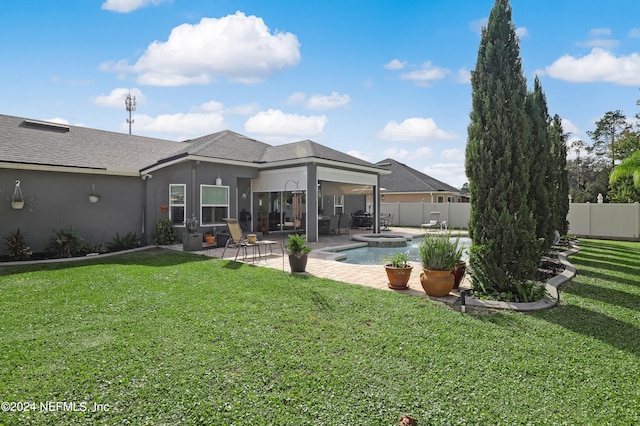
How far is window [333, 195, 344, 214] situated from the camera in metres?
23.7

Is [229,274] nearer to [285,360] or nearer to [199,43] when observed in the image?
[285,360]

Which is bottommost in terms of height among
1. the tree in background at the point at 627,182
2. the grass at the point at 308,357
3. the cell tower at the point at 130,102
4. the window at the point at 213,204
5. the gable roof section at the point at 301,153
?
the grass at the point at 308,357

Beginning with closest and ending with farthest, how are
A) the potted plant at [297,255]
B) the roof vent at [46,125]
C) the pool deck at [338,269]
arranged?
the pool deck at [338,269]
the potted plant at [297,255]
the roof vent at [46,125]

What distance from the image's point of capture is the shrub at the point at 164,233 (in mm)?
14125

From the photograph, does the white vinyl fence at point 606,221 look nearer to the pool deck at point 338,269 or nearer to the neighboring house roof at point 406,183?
the neighboring house roof at point 406,183

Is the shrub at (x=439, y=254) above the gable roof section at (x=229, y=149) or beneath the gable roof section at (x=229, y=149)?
beneath

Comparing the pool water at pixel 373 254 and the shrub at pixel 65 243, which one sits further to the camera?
the pool water at pixel 373 254

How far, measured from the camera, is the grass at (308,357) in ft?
10.1

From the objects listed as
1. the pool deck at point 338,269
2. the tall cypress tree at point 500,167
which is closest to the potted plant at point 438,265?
the pool deck at point 338,269

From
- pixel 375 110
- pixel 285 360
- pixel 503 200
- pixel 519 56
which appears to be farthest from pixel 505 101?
pixel 375 110

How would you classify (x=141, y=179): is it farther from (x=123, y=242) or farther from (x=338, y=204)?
(x=338, y=204)

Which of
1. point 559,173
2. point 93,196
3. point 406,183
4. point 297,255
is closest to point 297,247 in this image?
point 297,255

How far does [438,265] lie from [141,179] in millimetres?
12605

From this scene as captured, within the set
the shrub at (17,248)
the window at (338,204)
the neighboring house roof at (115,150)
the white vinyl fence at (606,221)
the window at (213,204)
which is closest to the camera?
the shrub at (17,248)
